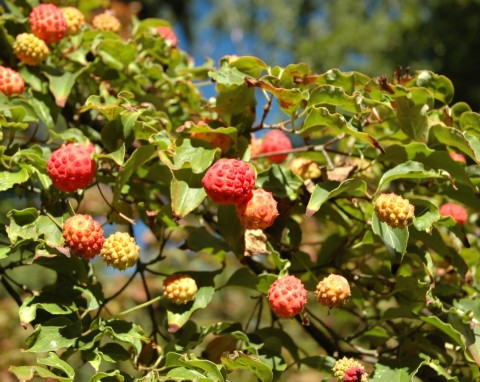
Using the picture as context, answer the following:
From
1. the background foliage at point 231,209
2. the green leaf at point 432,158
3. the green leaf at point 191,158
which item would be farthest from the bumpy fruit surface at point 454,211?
the green leaf at point 191,158

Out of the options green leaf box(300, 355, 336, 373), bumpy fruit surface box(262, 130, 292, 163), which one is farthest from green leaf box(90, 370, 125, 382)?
bumpy fruit surface box(262, 130, 292, 163)

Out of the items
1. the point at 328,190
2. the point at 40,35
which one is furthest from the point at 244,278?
the point at 40,35

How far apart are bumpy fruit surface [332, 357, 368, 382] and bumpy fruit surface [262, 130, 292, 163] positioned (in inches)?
18.7

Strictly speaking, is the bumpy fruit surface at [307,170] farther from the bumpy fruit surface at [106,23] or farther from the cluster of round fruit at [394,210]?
the bumpy fruit surface at [106,23]

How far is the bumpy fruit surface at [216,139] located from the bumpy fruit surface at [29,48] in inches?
13.4

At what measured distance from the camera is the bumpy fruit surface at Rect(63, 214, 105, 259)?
0.96 m

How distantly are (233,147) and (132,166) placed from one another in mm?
185

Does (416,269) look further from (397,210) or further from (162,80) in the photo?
(162,80)

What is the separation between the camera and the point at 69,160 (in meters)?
1.01

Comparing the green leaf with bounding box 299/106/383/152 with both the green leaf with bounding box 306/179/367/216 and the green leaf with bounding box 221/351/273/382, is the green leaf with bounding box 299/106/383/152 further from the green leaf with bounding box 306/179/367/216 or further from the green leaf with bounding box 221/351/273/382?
the green leaf with bounding box 221/351/273/382

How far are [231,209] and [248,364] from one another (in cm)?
27

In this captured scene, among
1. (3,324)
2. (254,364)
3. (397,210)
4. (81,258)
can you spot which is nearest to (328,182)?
(397,210)

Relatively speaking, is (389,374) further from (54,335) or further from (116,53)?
(116,53)

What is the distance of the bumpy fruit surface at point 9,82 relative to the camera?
1146 millimetres
